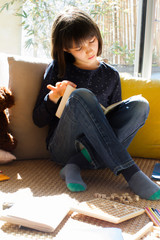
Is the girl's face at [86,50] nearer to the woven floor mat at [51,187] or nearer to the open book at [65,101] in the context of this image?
the open book at [65,101]

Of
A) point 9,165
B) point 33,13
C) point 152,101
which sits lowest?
point 9,165

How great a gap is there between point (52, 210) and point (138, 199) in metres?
0.35

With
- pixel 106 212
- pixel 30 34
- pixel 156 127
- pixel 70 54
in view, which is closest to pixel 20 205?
pixel 106 212

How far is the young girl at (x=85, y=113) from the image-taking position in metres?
1.21

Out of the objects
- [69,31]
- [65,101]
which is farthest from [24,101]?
[69,31]

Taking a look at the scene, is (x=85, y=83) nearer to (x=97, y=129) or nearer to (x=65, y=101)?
(x=65, y=101)

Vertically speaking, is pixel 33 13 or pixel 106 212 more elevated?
pixel 33 13

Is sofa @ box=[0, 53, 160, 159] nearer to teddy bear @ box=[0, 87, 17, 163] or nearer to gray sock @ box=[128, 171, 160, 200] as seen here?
teddy bear @ box=[0, 87, 17, 163]

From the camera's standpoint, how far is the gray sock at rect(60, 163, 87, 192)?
1227 millimetres

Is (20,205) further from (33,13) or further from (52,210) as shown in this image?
(33,13)

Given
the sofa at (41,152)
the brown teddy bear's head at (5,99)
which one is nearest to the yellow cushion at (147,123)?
the sofa at (41,152)

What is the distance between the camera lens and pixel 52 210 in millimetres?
990

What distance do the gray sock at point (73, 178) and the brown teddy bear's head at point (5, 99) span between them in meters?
0.37

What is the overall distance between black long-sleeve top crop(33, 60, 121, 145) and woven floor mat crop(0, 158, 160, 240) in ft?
0.57
